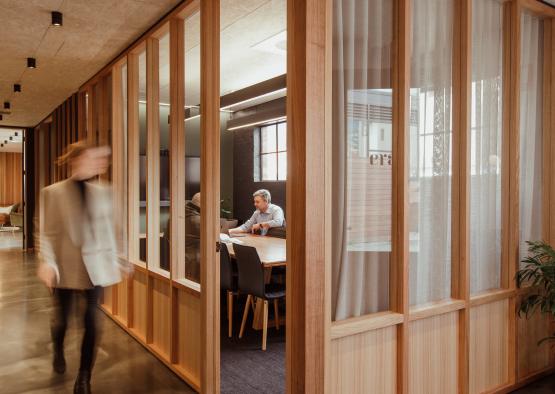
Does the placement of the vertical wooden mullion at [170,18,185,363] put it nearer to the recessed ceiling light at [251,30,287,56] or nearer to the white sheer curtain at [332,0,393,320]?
the recessed ceiling light at [251,30,287,56]

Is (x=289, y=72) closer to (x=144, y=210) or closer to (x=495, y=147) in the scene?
(x=495, y=147)

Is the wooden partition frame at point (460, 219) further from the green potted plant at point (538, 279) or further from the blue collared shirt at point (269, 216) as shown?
the blue collared shirt at point (269, 216)

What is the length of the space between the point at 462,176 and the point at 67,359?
3.40m

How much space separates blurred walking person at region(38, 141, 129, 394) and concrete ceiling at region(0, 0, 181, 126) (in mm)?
1238

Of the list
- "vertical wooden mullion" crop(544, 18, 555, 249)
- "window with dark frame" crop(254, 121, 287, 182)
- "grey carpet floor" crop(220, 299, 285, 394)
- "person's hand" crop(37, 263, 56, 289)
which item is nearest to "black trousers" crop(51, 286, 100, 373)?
"person's hand" crop(37, 263, 56, 289)

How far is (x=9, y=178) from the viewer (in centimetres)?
1656

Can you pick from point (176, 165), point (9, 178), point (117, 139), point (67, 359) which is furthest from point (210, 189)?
point (9, 178)

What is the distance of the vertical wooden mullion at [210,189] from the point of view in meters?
2.98

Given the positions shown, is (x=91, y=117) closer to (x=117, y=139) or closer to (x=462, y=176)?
(x=117, y=139)

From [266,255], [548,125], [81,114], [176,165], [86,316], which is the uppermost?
[81,114]

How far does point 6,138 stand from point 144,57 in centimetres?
1074

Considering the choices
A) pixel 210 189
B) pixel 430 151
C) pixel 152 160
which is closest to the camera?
pixel 430 151

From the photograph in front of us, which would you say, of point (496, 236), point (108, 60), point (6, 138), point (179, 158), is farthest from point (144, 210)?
point (6, 138)

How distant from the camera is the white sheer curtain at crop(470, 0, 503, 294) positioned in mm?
2992
